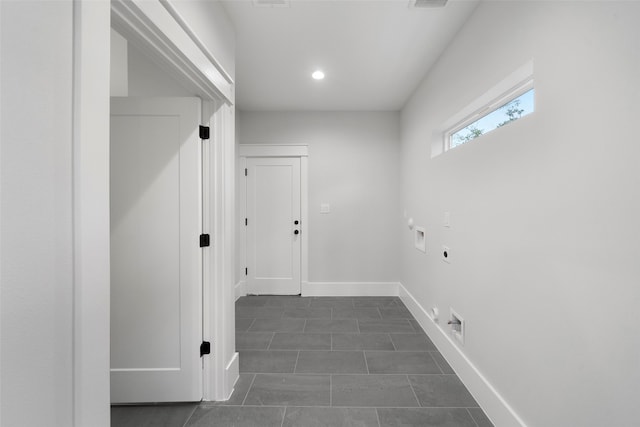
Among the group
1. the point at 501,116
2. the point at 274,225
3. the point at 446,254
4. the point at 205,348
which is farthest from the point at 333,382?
the point at 274,225

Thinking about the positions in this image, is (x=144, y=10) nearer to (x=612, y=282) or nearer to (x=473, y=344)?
(x=612, y=282)

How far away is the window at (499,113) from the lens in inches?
61.1

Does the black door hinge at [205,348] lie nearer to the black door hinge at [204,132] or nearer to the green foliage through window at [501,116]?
the black door hinge at [204,132]

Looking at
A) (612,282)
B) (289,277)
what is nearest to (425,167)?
(612,282)

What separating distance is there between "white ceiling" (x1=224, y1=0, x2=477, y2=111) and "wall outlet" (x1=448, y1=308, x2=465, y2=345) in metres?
2.17

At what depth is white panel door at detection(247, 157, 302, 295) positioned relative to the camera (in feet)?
13.3

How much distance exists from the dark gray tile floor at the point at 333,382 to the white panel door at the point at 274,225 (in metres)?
0.88

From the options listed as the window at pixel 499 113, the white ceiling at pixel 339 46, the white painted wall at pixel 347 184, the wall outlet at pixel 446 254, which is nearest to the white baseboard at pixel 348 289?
the white painted wall at pixel 347 184

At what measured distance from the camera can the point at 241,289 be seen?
3.99 meters

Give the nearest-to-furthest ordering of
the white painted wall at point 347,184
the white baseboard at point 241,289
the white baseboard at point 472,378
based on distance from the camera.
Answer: the white baseboard at point 472,378 → the white baseboard at point 241,289 → the white painted wall at point 347,184

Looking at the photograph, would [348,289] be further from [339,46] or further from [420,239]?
[339,46]

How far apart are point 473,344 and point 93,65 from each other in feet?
7.89

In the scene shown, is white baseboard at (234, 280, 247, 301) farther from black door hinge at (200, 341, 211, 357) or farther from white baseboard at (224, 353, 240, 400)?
black door hinge at (200, 341, 211, 357)

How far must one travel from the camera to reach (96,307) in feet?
2.66
